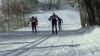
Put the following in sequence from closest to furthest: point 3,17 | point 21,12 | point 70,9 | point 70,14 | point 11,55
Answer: point 11,55
point 21,12
point 3,17
point 70,14
point 70,9

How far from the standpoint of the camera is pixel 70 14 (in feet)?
330

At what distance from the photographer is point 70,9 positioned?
11612 cm

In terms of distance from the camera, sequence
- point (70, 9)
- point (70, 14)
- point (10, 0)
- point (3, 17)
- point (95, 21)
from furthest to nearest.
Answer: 1. point (70, 9)
2. point (70, 14)
3. point (10, 0)
4. point (3, 17)
5. point (95, 21)

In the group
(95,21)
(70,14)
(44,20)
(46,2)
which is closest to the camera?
(95,21)

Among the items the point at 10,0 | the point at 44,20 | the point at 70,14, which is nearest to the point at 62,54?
the point at 10,0

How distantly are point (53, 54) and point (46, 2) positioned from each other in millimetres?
112939

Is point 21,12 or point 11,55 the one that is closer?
point 11,55

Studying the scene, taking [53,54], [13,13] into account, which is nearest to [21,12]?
[13,13]

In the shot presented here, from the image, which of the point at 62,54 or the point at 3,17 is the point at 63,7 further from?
the point at 62,54

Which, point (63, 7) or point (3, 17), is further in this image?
point (63, 7)

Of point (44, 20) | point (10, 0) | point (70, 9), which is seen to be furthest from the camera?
point (70, 9)

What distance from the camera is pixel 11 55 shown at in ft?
40.4

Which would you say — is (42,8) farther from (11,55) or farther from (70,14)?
(11,55)

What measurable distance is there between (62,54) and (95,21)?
2452 centimetres
